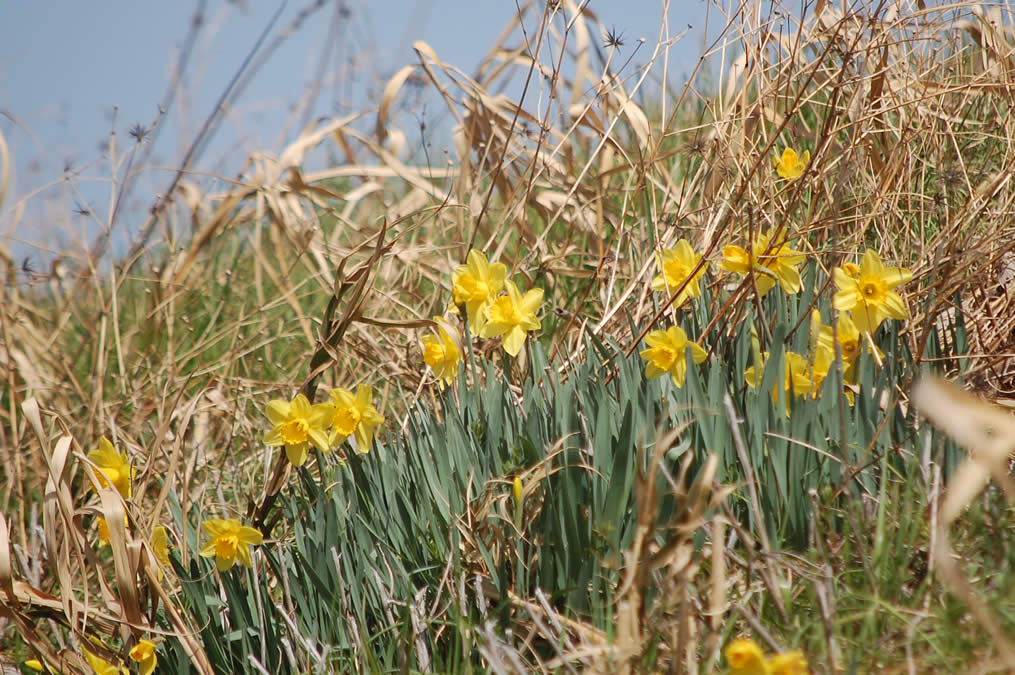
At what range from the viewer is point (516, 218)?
2.29m

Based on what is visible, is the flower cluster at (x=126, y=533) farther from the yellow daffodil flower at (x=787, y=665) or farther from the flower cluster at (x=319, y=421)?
the yellow daffodil flower at (x=787, y=665)

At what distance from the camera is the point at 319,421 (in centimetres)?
158

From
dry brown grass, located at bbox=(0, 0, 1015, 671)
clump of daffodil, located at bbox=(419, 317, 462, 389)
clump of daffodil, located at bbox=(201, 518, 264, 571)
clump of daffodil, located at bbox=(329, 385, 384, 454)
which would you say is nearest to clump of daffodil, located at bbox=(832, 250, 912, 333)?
dry brown grass, located at bbox=(0, 0, 1015, 671)

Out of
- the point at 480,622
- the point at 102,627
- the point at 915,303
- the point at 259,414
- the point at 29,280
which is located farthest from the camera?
the point at 29,280

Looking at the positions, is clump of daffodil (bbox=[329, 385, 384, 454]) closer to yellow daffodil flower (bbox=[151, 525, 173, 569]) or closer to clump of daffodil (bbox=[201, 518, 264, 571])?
clump of daffodil (bbox=[201, 518, 264, 571])

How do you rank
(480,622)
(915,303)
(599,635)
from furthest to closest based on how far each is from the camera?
(915,303) < (480,622) < (599,635)

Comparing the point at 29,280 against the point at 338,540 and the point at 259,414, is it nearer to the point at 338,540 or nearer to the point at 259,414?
the point at 259,414

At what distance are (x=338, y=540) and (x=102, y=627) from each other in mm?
604

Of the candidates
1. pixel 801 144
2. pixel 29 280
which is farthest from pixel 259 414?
pixel 801 144

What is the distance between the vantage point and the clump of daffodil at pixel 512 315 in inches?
65.5

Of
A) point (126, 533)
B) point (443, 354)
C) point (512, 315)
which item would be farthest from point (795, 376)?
point (126, 533)

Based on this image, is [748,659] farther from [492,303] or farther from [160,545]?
[160,545]

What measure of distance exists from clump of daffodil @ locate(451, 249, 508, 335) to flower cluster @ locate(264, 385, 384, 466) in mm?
259

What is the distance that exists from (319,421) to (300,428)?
0.04m
